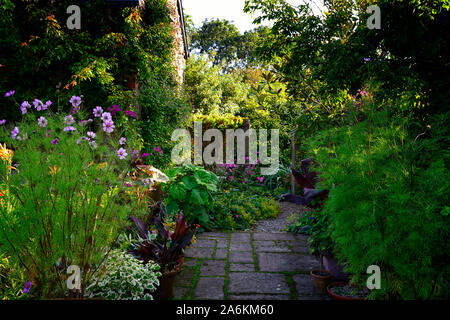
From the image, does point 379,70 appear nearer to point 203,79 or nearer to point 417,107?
point 417,107

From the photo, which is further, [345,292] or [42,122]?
[345,292]

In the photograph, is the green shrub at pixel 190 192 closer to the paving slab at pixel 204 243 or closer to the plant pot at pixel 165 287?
the paving slab at pixel 204 243

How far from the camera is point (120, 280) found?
2449 millimetres

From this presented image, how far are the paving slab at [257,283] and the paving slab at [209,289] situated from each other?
10 centimetres

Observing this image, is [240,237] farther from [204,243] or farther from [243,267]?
[243,267]

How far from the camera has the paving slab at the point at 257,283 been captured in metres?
2.94

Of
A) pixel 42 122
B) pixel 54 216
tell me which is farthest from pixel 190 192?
pixel 54 216

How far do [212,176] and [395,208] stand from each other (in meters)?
3.23

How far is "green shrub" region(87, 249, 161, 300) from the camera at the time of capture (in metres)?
2.37

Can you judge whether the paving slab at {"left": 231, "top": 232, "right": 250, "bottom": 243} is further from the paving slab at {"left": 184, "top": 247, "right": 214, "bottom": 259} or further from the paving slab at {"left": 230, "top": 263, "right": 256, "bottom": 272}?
the paving slab at {"left": 230, "top": 263, "right": 256, "bottom": 272}

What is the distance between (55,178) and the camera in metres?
2.02

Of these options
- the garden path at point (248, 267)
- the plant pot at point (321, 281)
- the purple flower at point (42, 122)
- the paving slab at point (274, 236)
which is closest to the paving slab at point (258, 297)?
the garden path at point (248, 267)

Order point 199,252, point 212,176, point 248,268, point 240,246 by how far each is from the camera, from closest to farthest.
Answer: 1. point 248,268
2. point 199,252
3. point 240,246
4. point 212,176
